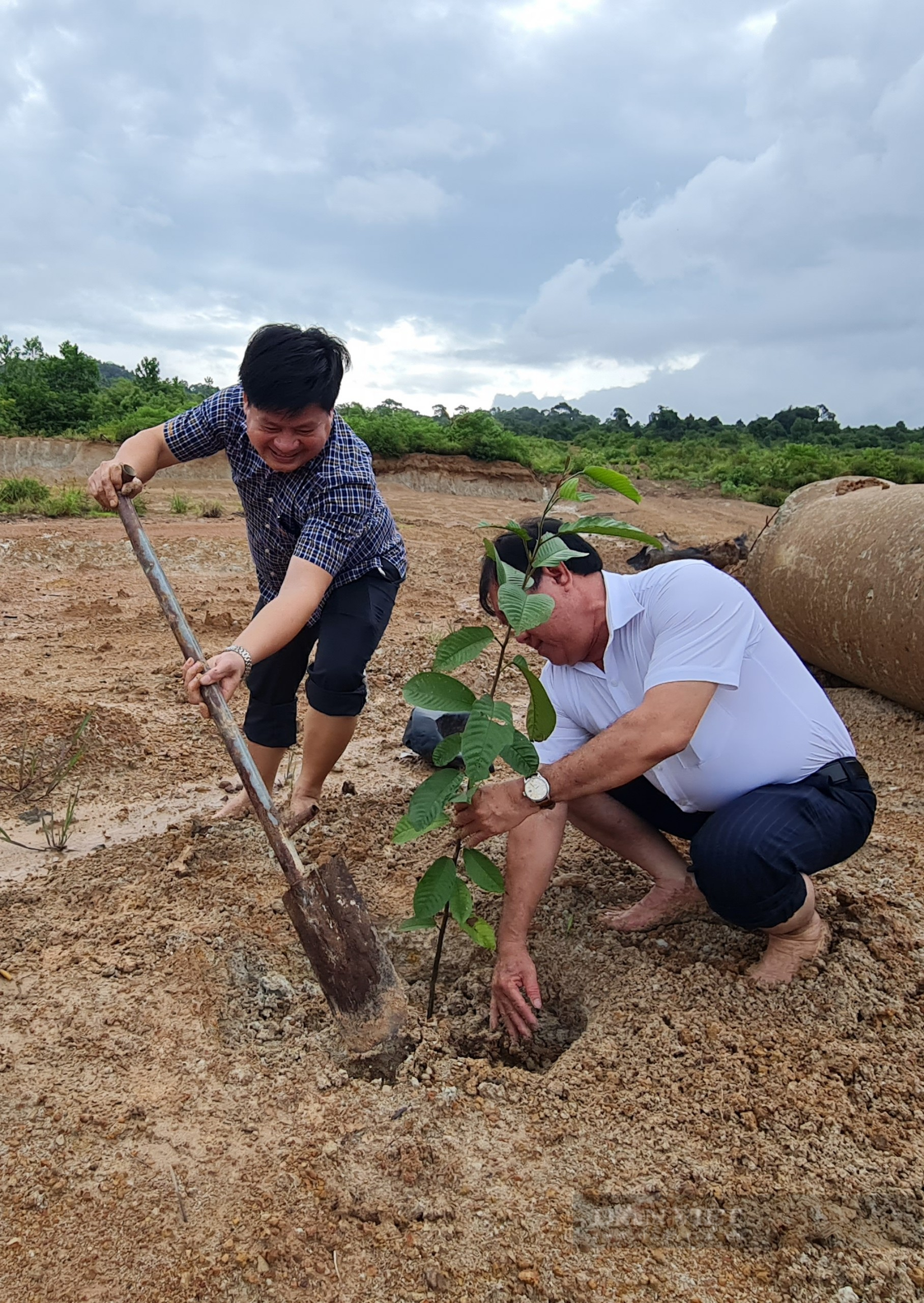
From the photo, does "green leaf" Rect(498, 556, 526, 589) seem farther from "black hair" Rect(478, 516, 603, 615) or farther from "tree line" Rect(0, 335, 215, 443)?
"tree line" Rect(0, 335, 215, 443)

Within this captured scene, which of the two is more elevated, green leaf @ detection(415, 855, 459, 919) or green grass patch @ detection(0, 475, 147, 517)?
green grass patch @ detection(0, 475, 147, 517)

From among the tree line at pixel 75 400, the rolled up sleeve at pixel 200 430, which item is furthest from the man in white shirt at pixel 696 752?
the tree line at pixel 75 400

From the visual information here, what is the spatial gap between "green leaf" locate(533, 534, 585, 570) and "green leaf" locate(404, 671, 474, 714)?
0.96ft

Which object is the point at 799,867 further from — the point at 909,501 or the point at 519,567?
the point at 909,501

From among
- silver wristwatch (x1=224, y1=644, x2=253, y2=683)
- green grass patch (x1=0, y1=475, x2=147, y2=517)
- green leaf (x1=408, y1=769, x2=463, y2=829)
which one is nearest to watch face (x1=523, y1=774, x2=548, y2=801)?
green leaf (x1=408, y1=769, x2=463, y2=829)

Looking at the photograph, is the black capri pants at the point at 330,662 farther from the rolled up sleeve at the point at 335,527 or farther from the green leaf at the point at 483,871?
the green leaf at the point at 483,871

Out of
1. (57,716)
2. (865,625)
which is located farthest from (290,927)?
(865,625)

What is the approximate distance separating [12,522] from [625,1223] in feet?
27.1

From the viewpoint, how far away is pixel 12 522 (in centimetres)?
812

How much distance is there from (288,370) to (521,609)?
96 centimetres

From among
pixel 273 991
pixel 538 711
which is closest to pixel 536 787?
pixel 538 711

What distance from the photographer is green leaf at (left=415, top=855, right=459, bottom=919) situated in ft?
6.08

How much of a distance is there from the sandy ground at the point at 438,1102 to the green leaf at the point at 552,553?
3.40 feet

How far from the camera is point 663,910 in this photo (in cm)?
233
